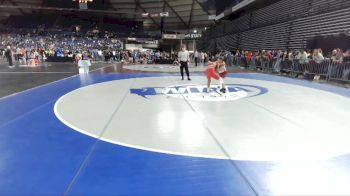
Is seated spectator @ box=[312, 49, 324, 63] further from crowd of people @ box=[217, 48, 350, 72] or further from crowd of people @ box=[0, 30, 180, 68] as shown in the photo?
crowd of people @ box=[0, 30, 180, 68]

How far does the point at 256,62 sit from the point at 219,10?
16.6 m

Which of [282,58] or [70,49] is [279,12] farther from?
[70,49]

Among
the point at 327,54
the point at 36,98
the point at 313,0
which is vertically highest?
the point at 313,0

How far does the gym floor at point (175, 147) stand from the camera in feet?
9.90

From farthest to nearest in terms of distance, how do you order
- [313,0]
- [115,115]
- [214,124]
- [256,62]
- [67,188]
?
[256,62] → [313,0] → [115,115] → [214,124] → [67,188]

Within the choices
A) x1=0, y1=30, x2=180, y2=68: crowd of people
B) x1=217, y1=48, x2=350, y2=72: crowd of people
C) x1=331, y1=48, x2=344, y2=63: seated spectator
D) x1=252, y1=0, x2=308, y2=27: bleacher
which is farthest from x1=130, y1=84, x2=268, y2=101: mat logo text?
x1=0, y1=30, x2=180, y2=68: crowd of people

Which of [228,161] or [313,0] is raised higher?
[313,0]

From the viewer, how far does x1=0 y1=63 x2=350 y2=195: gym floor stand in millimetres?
3018

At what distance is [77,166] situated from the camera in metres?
3.45

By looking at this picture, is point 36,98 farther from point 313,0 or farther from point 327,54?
point 313,0

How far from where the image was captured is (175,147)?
4098 mm

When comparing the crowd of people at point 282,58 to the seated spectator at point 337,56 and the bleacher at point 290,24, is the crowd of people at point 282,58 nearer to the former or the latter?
the seated spectator at point 337,56

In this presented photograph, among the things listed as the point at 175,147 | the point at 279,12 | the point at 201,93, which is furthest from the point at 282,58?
the point at 175,147

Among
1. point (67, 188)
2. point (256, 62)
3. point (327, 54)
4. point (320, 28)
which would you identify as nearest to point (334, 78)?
point (327, 54)
